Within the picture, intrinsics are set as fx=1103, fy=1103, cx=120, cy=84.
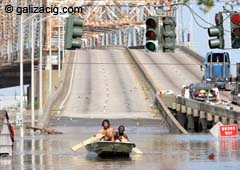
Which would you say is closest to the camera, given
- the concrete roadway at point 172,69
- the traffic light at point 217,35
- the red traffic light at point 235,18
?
the red traffic light at point 235,18

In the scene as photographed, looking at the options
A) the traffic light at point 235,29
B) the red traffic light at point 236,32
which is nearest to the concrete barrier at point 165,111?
the traffic light at point 235,29

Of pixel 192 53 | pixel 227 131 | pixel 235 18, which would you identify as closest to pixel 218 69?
pixel 192 53

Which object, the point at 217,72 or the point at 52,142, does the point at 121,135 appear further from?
the point at 217,72

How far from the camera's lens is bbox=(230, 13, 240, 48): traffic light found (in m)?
28.8

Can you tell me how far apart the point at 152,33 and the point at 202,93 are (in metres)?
44.6

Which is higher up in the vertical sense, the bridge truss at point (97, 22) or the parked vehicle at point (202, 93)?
the bridge truss at point (97, 22)

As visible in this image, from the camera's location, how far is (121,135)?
32219 millimetres

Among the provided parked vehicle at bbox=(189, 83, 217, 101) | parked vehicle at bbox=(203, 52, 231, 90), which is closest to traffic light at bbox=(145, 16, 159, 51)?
parked vehicle at bbox=(189, 83, 217, 101)

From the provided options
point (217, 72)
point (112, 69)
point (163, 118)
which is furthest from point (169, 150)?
point (112, 69)

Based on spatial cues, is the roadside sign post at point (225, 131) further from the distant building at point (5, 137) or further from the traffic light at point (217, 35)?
the distant building at point (5, 137)

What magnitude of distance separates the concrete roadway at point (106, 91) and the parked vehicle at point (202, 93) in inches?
130

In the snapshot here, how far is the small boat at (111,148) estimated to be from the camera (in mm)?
32000

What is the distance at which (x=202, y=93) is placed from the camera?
7619 cm

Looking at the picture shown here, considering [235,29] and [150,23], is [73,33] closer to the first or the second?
[150,23]
